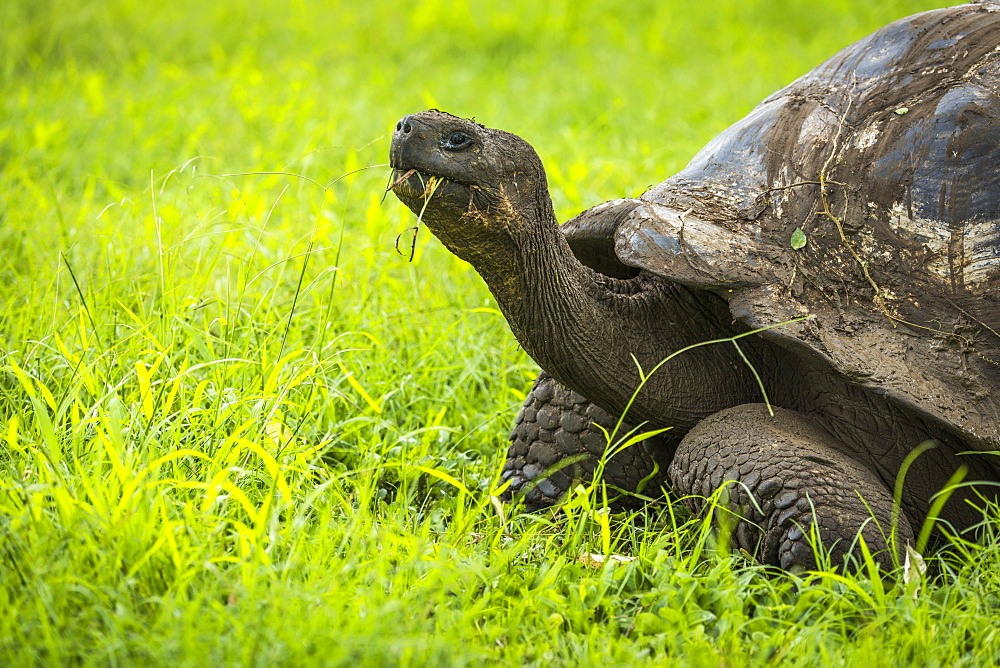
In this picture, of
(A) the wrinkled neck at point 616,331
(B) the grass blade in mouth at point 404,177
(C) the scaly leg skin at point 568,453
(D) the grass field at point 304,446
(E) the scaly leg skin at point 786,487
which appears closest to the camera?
(D) the grass field at point 304,446

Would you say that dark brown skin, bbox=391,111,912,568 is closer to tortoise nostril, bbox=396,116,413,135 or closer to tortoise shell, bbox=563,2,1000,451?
tortoise nostril, bbox=396,116,413,135

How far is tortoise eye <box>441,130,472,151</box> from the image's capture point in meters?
2.01

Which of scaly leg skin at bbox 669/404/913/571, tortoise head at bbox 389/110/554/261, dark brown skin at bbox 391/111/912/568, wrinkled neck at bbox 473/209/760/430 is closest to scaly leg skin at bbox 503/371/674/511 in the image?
dark brown skin at bbox 391/111/912/568

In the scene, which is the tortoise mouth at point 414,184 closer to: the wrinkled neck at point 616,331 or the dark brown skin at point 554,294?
the dark brown skin at point 554,294

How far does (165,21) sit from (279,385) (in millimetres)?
7748

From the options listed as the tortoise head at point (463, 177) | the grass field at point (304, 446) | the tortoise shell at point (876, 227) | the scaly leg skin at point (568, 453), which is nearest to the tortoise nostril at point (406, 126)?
the tortoise head at point (463, 177)

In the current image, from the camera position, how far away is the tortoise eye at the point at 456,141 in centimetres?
201

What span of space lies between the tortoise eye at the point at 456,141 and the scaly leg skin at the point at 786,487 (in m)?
1.01

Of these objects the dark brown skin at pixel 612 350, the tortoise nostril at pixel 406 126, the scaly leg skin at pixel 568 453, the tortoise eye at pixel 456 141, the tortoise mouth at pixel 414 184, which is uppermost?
the tortoise nostril at pixel 406 126

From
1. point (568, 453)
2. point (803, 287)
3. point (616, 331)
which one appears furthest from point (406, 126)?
point (568, 453)

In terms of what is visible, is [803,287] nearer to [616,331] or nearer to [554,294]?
[616,331]

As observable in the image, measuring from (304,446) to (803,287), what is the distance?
144 cm

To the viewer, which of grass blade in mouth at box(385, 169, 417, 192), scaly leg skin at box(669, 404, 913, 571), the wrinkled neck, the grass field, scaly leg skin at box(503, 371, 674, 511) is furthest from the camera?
scaly leg skin at box(503, 371, 674, 511)

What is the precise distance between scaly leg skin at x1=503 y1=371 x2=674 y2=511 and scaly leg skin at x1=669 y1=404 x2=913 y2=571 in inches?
15.1
